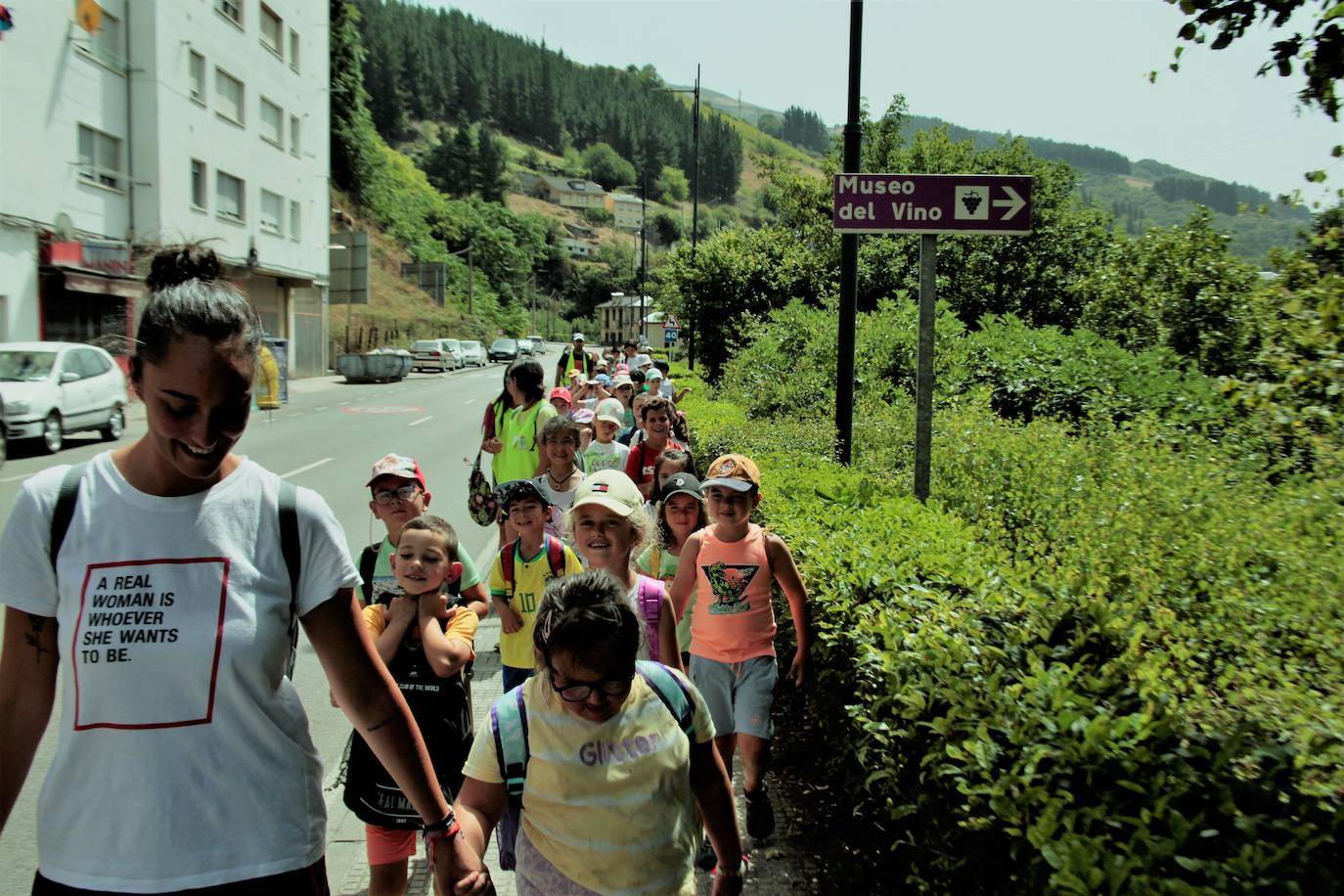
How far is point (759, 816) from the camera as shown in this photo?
435cm

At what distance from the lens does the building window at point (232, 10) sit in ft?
107

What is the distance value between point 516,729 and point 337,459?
1513cm

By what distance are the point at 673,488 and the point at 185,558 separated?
3347 mm

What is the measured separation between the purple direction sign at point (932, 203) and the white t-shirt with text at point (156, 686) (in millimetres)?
4221

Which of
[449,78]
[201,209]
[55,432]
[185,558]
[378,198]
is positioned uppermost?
[449,78]

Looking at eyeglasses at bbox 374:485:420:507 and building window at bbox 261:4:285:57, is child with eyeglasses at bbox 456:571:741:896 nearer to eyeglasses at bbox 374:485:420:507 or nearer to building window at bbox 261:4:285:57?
eyeglasses at bbox 374:485:420:507

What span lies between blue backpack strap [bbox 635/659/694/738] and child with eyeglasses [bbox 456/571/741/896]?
0.09 ft

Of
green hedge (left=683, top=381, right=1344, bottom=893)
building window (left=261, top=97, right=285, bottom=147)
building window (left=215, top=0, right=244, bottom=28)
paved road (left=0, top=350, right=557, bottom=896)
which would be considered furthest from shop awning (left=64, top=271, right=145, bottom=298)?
green hedge (left=683, top=381, right=1344, bottom=893)

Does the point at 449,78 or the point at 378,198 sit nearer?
the point at 378,198

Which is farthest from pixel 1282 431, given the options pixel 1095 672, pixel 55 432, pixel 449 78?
pixel 449 78

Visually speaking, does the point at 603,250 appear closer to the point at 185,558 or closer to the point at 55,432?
the point at 55,432

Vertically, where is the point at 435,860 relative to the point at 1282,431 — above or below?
below

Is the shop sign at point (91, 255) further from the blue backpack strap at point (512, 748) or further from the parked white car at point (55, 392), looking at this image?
the blue backpack strap at point (512, 748)

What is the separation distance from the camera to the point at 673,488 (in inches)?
203
